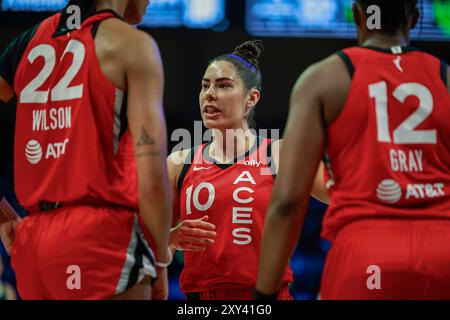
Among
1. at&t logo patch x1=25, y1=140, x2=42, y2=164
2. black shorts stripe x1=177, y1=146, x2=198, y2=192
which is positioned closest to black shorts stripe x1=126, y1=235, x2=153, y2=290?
at&t logo patch x1=25, y1=140, x2=42, y2=164

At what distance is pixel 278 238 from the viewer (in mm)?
2438

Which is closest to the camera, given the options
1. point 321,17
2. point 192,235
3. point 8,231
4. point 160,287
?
point 160,287

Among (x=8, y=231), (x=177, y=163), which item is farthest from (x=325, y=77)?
(x=177, y=163)

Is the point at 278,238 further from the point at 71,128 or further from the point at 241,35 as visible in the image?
the point at 241,35

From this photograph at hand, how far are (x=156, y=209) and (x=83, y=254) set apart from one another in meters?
0.28

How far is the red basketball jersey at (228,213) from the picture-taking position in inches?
147

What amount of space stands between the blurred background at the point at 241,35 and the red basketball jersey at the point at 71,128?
401 cm

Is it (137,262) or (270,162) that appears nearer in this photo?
(137,262)

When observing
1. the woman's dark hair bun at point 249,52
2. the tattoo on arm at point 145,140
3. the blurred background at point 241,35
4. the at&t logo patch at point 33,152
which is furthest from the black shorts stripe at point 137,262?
the blurred background at point 241,35

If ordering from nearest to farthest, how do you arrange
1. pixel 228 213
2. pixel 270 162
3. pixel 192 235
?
1. pixel 192 235
2. pixel 228 213
3. pixel 270 162

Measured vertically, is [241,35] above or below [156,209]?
above

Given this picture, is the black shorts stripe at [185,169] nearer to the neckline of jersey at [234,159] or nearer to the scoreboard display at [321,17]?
the neckline of jersey at [234,159]

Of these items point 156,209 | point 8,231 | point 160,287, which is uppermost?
point 156,209

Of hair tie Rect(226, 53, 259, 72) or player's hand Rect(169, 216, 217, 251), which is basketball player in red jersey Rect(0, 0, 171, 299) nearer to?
player's hand Rect(169, 216, 217, 251)
